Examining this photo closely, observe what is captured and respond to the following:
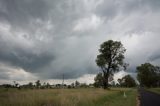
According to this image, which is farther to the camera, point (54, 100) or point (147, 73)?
point (147, 73)

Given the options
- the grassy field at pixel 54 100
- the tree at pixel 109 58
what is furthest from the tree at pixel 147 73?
the grassy field at pixel 54 100

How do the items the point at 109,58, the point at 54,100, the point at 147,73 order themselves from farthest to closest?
1. the point at 147,73
2. the point at 109,58
3. the point at 54,100

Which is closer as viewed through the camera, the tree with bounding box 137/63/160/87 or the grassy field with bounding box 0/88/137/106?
the grassy field with bounding box 0/88/137/106

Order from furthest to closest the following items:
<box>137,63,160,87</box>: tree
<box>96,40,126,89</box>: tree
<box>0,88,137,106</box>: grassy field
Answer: <box>137,63,160,87</box>: tree, <box>96,40,126,89</box>: tree, <box>0,88,137,106</box>: grassy field

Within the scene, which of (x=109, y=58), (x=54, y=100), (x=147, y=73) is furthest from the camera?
(x=147, y=73)

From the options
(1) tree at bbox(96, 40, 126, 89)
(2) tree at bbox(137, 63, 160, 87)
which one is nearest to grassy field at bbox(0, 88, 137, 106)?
(1) tree at bbox(96, 40, 126, 89)

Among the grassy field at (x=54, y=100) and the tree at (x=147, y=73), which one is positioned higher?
the tree at (x=147, y=73)

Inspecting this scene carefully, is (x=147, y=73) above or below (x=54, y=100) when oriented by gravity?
above

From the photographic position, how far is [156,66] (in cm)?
14288

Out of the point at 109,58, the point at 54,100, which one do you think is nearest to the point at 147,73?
the point at 109,58

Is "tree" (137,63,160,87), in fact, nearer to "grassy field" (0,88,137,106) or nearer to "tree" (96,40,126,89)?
"tree" (96,40,126,89)

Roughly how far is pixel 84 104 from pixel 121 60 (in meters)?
50.0

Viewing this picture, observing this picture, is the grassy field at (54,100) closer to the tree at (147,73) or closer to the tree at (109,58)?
the tree at (109,58)

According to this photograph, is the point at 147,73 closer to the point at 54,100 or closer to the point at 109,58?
the point at 109,58
